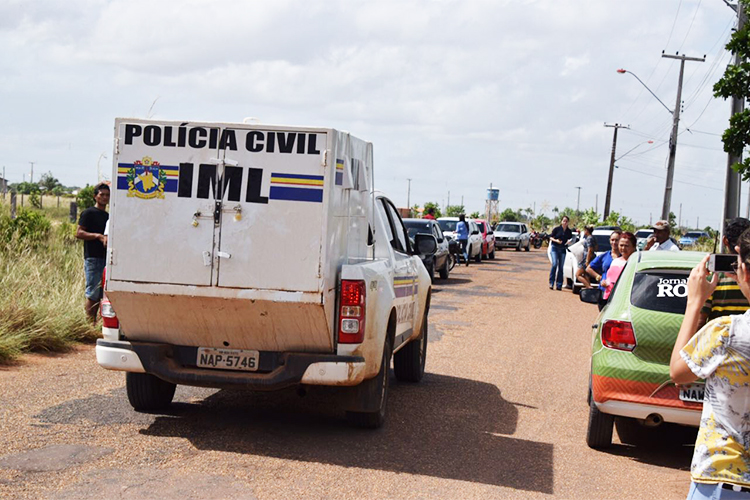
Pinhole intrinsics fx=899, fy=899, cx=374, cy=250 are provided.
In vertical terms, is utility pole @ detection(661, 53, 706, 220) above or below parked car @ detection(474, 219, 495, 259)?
above

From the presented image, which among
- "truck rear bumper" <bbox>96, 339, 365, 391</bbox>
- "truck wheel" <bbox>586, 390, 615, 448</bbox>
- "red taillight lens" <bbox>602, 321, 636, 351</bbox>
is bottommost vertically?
"truck wheel" <bbox>586, 390, 615, 448</bbox>

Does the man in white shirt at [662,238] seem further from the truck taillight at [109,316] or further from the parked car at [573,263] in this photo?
the parked car at [573,263]

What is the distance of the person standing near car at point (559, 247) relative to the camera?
71.9ft

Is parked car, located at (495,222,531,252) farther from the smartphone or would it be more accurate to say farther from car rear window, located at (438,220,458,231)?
the smartphone

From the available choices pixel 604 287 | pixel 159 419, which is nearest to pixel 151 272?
pixel 159 419

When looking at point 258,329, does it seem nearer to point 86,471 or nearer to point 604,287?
point 86,471

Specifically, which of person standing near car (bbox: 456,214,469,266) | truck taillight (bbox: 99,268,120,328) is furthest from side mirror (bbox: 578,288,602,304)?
person standing near car (bbox: 456,214,469,266)

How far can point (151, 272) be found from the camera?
22.1ft

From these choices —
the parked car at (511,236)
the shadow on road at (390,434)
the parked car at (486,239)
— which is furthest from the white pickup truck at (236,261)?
the parked car at (511,236)

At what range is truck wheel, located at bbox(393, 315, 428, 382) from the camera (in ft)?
31.8

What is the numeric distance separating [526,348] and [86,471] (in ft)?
25.7

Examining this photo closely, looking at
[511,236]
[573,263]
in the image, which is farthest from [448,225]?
[511,236]

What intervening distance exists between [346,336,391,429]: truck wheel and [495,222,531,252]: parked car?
42983 mm

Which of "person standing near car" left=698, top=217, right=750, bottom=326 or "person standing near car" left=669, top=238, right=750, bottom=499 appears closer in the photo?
"person standing near car" left=669, top=238, right=750, bottom=499
